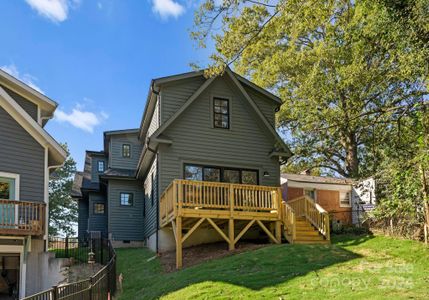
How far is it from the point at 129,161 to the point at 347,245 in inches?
577

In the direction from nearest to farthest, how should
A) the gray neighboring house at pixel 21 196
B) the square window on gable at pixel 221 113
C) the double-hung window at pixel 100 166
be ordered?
1. the gray neighboring house at pixel 21 196
2. the square window on gable at pixel 221 113
3. the double-hung window at pixel 100 166

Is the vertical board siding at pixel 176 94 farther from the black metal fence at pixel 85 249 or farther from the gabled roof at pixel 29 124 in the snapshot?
the black metal fence at pixel 85 249

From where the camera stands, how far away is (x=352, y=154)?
28750mm

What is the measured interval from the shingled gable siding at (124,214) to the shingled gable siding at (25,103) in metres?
7.75

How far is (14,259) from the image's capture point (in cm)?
1491

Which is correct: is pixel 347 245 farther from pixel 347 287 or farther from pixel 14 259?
pixel 14 259

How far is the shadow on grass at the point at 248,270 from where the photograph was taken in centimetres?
1065

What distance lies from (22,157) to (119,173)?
916 cm

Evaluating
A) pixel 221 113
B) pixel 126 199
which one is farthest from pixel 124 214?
pixel 221 113

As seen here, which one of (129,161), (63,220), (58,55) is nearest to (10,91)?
(58,55)

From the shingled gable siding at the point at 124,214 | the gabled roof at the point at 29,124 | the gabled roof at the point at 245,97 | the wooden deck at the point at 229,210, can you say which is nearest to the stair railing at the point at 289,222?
the wooden deck at the point at 229,210

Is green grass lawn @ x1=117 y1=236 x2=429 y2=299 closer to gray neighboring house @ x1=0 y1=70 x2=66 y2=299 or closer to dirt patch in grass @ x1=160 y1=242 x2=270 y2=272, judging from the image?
dirt patch in grass @ x1=160 y1=242 x2=270 y2=272

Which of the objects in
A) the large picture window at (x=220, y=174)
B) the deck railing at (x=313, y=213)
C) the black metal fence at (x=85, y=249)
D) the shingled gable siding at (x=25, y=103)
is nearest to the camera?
the deck railing at (x=313, y=213)

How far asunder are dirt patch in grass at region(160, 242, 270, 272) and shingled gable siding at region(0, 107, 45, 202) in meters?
5.07
